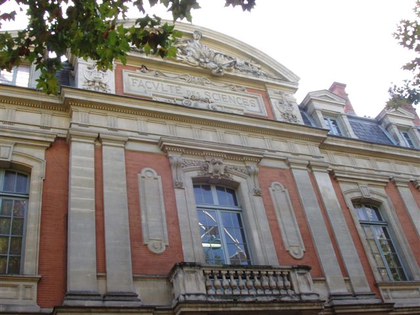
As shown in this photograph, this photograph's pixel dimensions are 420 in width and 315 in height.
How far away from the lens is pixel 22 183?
1155cm

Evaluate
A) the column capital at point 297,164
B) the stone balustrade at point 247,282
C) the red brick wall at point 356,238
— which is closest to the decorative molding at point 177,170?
the stone balustrade at point 247,282

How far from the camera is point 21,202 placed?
11125 mm

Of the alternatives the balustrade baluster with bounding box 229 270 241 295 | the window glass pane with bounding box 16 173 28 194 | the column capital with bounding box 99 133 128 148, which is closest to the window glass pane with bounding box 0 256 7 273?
the window glass pane with bounding box 16 173 28 194

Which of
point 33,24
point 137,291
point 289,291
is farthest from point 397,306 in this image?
point 33,24

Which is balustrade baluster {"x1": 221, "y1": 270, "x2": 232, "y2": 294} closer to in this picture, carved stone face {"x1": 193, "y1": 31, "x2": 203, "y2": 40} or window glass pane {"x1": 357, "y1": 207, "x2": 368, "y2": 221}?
window glass pane {"x1": 357, "y1": 207, "x2": 368, "y2": 221}

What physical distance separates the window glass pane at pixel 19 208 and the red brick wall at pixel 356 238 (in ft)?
29.5

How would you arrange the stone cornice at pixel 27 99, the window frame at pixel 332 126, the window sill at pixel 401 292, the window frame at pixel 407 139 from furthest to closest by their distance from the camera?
the window frame at pixel 407 139
the window frame at pixel 332 126
the window sill at pixel 401 292
the stone cornice at pixel 27 99

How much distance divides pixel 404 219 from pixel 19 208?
456 inches

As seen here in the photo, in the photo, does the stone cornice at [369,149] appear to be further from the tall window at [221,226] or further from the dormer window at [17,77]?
the dormer window at [17,77]

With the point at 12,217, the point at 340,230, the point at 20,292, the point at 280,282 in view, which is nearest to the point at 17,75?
the point at 12,217

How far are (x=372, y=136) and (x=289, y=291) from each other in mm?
9664

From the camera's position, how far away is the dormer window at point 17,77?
13.3 metres

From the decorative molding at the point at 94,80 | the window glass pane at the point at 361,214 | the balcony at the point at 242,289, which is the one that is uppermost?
the decorative molding at the point at 94,80

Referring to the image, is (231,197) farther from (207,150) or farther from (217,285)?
(217,285)
